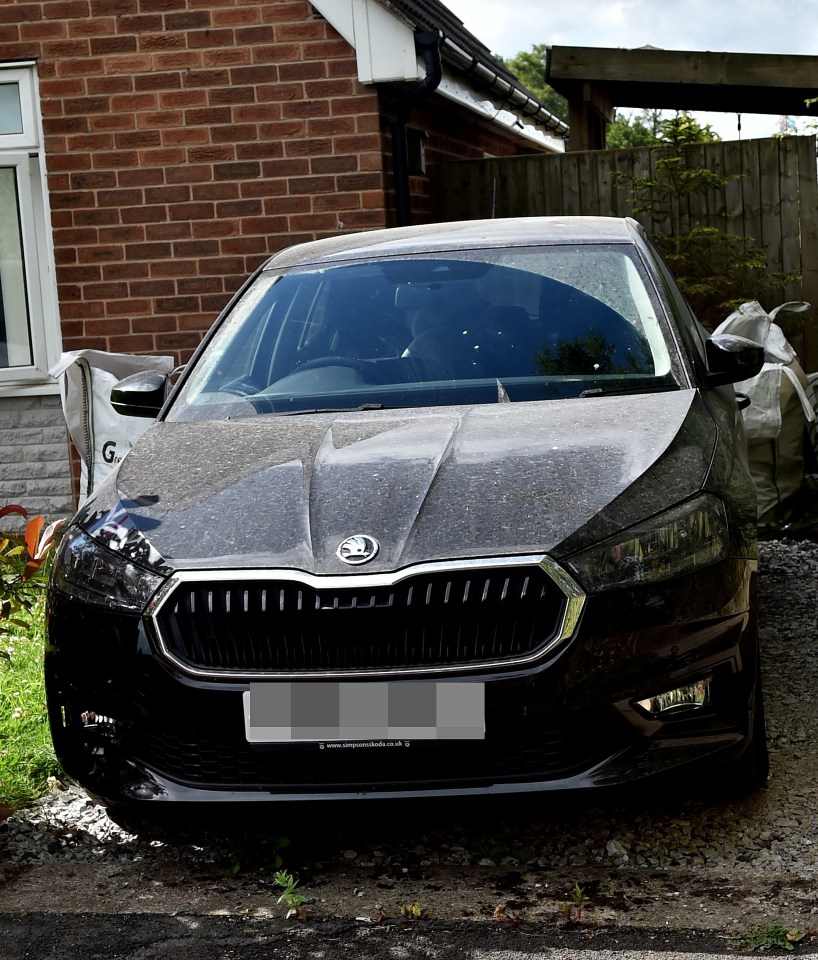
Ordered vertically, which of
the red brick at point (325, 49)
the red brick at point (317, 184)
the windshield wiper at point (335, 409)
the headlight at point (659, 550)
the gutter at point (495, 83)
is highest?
the gutter at point (495, 83)

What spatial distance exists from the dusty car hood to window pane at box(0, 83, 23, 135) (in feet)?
17.5

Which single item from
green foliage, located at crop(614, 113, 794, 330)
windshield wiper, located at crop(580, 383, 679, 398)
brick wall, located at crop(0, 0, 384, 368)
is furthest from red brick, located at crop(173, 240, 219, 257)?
windshield wiper, located at crop(580, 383, 679, 398)

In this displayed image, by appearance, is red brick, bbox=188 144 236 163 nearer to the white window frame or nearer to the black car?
the white window frame

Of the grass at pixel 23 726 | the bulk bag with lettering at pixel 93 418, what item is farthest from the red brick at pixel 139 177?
the grass at pixel 23 726

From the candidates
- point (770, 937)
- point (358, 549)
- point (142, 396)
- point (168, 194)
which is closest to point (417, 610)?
point (358, 549)

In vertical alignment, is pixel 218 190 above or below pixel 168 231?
above

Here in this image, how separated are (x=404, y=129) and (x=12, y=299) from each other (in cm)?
278

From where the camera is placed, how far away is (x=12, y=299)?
8.84 meters

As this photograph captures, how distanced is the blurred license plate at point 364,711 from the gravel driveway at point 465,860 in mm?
200

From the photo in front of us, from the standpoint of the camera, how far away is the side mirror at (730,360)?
4.27 meters

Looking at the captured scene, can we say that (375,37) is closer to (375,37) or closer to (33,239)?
(375,37)

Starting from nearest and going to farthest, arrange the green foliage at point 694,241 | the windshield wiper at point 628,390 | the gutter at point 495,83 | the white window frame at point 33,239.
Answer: the windshield wiper at point 628,390
the white window frame at point 33,239
the green foliage at point 694,241
the gutter at point 495,83

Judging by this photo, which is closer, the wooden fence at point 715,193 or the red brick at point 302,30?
the red brick at point 302,30

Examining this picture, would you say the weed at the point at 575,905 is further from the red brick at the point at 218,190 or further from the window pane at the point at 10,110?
the window pane at the point at 10,110
